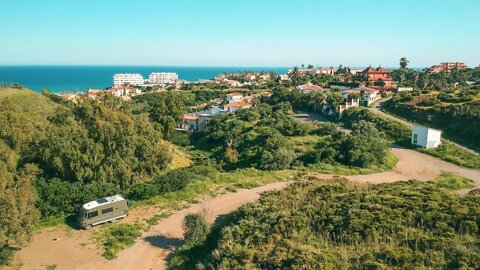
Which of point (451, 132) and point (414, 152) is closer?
point (414, 152)

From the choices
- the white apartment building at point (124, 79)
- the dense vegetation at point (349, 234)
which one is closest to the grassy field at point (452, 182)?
the dense vegetation at point (349, 234)

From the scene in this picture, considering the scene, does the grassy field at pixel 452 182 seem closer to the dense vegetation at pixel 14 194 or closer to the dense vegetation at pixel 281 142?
the dense vegetation at pixel 281 142

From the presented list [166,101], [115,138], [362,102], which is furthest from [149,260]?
[362,102]

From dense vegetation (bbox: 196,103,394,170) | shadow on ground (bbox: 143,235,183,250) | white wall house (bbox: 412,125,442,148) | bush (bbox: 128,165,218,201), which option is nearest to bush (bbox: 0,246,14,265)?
shadow on ground (bbox: 143,235,183,250)

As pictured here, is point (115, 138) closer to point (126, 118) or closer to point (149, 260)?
point (126, 118)

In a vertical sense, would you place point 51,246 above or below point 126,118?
below

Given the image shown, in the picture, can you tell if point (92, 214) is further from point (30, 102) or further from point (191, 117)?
point (30, 102)
